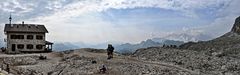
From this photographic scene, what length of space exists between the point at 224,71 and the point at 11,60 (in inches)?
1532

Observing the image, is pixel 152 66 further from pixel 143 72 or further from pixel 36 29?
pixel 36 29

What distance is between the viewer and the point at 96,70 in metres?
→ 58.9

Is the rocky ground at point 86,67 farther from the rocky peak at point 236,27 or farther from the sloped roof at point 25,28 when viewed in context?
the rocky peak at point 236,27

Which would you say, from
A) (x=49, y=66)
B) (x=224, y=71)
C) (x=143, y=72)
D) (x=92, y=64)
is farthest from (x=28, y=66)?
(x=224, y=71)

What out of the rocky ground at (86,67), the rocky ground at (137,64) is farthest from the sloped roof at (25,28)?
the rocky ground at (86,67)

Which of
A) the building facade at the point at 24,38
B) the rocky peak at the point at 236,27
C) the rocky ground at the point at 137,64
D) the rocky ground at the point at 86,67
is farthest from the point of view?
the rocky peak at the point at 236,27

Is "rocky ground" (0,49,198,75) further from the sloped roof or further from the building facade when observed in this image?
the sloped roof

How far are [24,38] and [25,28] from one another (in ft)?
9.40

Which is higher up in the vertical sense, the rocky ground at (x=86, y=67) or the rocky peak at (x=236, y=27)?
the rocky peak at (x=236, y=27)

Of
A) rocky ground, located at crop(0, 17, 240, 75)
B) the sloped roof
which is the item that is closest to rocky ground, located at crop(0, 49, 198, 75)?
rocky ground, located at crop(0, 17, 240, 75)

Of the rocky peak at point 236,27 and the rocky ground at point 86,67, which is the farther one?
the rocky peak at point 236,27

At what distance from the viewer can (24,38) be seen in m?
97.7

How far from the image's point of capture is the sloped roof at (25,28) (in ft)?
321

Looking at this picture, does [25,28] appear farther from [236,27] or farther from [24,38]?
[236,27]
